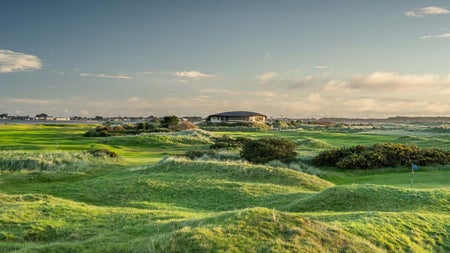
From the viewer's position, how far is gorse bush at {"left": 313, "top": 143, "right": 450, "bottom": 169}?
30688mm

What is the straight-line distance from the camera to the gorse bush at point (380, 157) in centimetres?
3069

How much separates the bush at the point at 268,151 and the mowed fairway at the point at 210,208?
155 inches

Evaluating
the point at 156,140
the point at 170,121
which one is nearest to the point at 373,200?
the point at 156,140

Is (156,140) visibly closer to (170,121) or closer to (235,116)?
(170,121)

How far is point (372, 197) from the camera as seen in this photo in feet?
56.2

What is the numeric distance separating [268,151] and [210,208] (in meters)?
15.6

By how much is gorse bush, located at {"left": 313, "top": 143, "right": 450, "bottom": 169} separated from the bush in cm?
213

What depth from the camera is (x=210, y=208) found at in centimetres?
1767

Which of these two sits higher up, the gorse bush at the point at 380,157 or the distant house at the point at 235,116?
the distant house at the point at 235,116

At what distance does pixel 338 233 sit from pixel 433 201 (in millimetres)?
9414

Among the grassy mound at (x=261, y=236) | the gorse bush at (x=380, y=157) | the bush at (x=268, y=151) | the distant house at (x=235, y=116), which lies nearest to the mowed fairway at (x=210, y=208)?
the grassy mound at (x=261, y=236)

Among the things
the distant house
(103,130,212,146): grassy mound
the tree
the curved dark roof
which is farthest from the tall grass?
the curved dark roof

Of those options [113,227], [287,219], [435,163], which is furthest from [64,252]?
[435,163]

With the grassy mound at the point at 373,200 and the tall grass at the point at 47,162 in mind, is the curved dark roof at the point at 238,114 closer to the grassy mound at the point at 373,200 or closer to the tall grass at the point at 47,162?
the tall grass at the point at 47,162
